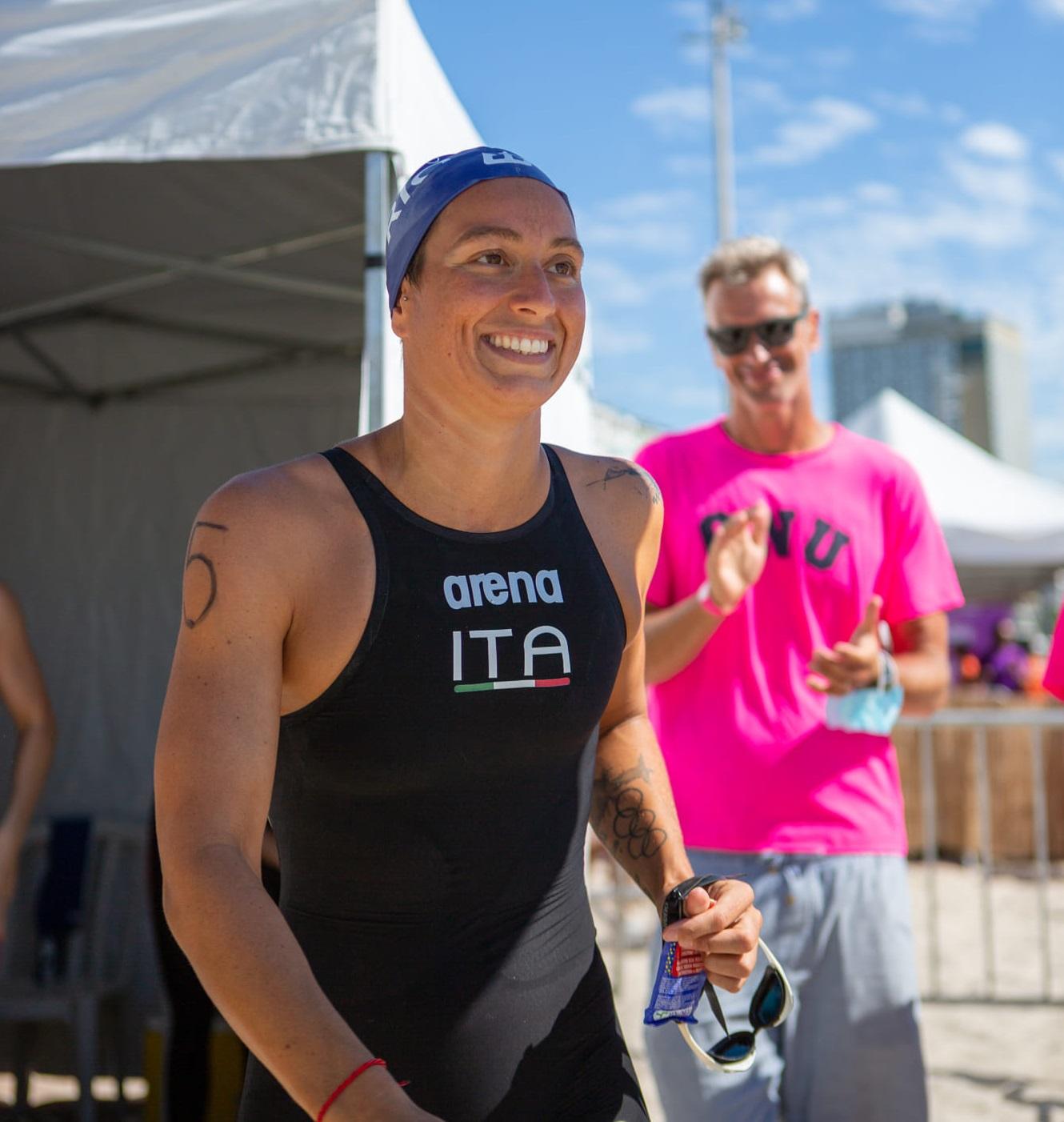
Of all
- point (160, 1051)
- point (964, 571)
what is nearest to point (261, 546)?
point (160, 1051)

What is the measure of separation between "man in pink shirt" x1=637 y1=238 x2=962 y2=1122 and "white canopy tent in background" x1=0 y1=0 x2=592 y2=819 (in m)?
0.82

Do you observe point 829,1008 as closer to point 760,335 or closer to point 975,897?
point 760,335

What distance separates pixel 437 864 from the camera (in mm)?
1544

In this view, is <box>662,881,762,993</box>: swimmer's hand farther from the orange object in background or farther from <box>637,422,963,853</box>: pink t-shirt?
the orange object in background

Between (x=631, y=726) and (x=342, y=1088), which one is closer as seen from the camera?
(x=342, y=1088)

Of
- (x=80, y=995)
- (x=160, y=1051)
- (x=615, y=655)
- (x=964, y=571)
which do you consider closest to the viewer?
(x=615, y=655)

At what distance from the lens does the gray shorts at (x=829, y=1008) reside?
99.7 inches

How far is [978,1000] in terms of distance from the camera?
579 cm

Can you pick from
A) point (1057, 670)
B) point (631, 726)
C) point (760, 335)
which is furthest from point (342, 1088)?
point (760, 335)

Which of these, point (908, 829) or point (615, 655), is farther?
point (908, 829)

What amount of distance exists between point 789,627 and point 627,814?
0.91 meters

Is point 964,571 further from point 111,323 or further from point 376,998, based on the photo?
point 376,998

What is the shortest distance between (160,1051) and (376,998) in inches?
113

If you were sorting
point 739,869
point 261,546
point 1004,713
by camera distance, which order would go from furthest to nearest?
1. point 1004,713
2. point 739,869
3. point 261,546
